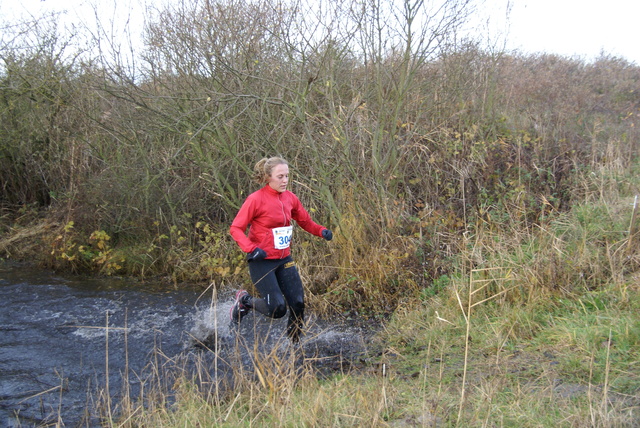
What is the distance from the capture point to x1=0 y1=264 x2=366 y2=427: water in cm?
448

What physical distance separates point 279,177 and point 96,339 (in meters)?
2.86

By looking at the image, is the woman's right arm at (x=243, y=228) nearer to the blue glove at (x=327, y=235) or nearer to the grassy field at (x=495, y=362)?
the blue glove at (x=327, y=235)

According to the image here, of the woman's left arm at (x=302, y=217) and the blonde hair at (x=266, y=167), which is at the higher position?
the blonde hair at (x=266, y=167)

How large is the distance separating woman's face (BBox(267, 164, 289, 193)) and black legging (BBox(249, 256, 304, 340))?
0.74 m

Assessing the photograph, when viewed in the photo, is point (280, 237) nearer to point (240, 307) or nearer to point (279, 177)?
point (279, 177)

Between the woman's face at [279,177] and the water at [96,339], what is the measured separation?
1.31m

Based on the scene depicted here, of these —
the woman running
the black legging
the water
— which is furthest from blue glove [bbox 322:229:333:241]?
the water

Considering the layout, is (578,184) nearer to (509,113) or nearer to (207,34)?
(509,113)

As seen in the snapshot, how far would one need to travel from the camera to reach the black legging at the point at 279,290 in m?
5.38

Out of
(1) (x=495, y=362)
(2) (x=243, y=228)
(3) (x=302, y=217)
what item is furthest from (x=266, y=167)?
(1) (x=495, y=362)

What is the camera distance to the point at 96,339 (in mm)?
6164

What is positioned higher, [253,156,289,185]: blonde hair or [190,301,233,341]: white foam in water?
[253,156,289,185]: blonde hair

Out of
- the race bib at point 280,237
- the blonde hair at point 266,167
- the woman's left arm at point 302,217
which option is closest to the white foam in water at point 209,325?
the race bib at point 280,237

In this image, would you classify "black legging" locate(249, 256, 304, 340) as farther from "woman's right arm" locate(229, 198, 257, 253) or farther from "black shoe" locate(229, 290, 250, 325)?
"woman's right arm" locate(229, 198, 257, 253)
